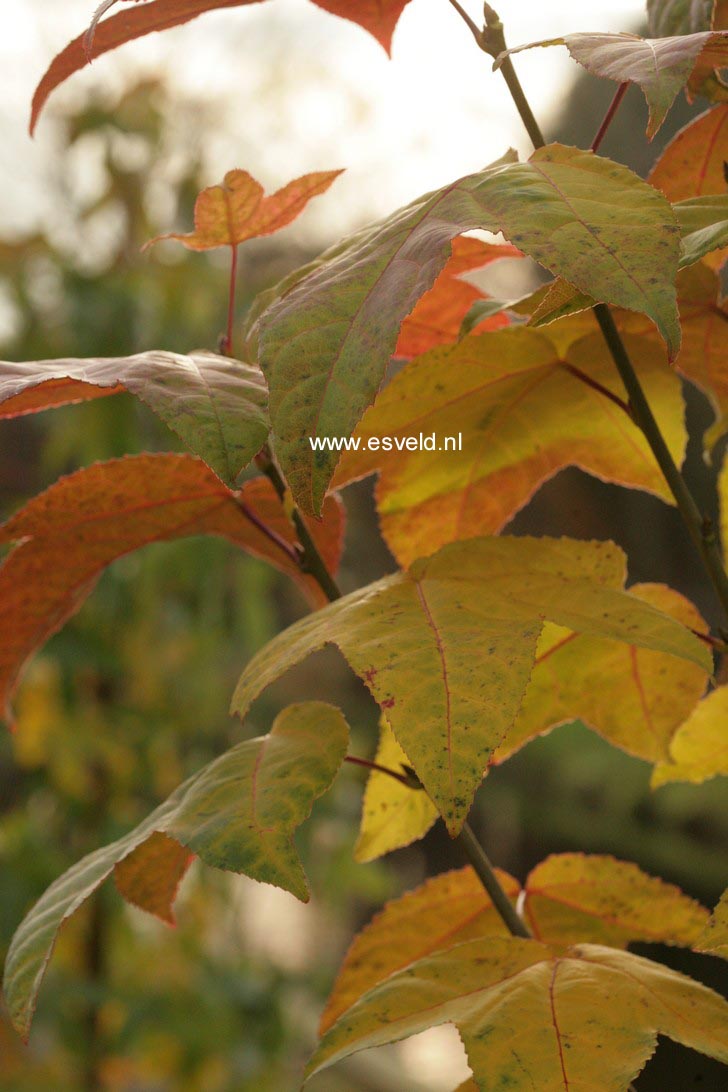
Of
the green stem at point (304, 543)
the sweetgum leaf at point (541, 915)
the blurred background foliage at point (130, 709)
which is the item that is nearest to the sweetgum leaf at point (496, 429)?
the green stem at point (304, 543)

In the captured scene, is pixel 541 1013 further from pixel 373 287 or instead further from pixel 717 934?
pixel 373 287

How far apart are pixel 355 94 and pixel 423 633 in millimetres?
2327

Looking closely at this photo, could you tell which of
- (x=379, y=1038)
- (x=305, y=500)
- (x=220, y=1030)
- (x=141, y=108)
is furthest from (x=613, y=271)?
(x=141, y=108)

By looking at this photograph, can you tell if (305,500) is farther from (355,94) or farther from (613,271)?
(355,94)

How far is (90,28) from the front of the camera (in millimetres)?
258

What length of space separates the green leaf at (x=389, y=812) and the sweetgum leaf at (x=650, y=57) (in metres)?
0.20

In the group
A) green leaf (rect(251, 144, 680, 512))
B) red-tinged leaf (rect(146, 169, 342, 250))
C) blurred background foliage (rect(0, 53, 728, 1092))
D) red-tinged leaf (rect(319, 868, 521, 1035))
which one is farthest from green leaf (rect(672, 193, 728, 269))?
blurred background foliage (rect(0, 53, 728, 1092))

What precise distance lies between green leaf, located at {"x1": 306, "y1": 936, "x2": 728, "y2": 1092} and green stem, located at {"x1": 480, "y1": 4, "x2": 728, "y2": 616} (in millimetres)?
109

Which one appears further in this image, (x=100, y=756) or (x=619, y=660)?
(x=100, y=756)

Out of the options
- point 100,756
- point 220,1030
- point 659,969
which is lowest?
point 220,1030

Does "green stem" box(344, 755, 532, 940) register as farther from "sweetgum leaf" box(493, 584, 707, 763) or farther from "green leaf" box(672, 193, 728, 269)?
"green leaf" box(672, 193, 728, 269)

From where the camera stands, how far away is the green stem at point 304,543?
33 centimetres

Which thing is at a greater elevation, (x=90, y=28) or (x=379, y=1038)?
(x=90, y=28)

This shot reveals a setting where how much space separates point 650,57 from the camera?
0.22 meters
